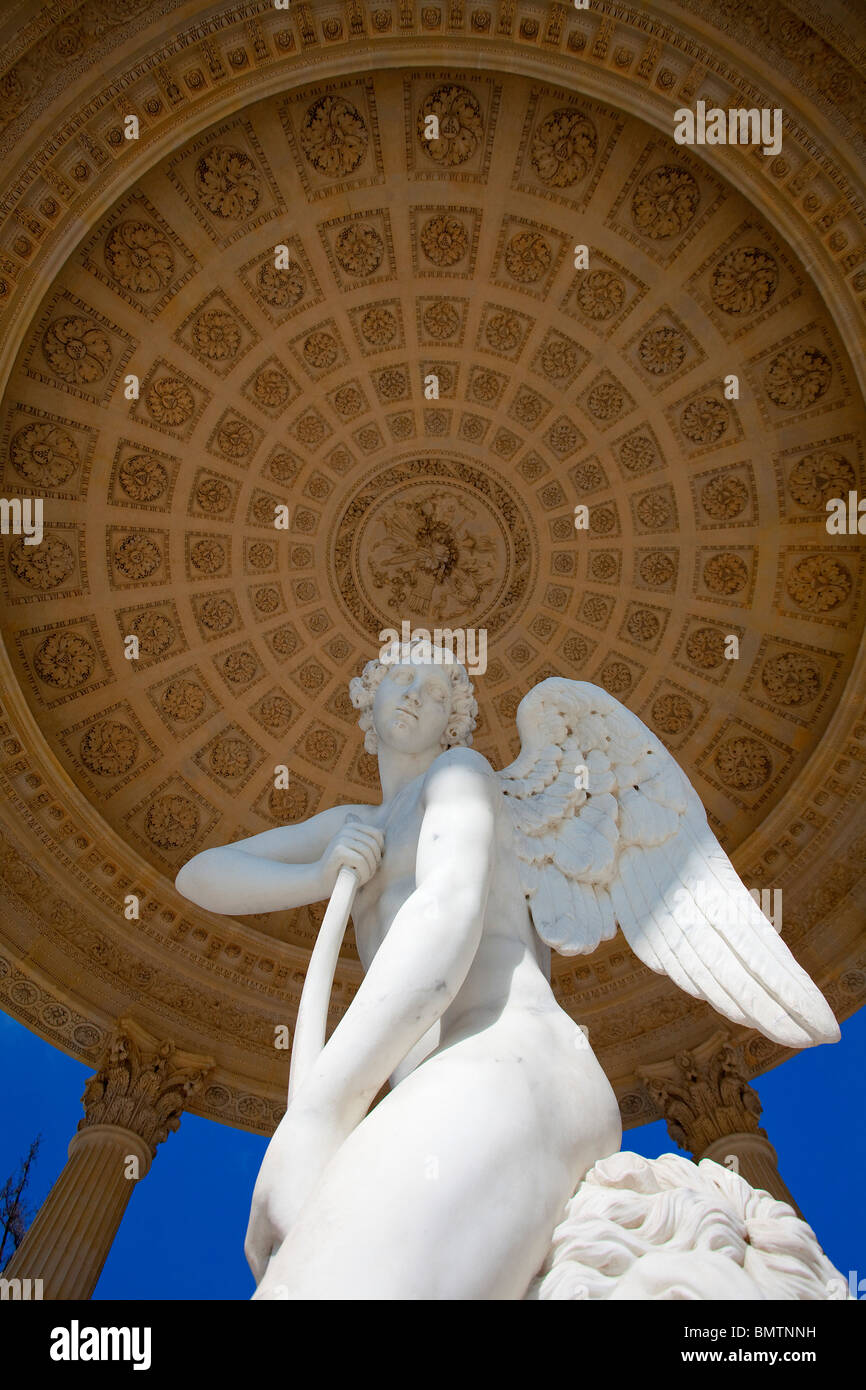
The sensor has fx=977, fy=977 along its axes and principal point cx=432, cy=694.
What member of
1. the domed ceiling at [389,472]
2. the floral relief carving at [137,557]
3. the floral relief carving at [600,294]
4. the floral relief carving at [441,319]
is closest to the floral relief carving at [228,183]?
the domed ceiling at [389,472]

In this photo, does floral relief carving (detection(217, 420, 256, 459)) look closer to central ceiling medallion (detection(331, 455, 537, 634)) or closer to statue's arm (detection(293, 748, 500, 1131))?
central ceiling medallion (detection(331, 455, 537, 634))

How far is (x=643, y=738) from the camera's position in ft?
16.1

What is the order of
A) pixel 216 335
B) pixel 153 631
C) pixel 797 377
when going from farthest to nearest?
pixel 153 631, pixel 216 335, pixel 797 377

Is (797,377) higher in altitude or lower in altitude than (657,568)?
higher

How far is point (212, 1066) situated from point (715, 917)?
13.5m

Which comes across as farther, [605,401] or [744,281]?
[605,401]

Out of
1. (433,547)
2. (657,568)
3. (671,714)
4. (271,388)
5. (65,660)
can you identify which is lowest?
(671,714)

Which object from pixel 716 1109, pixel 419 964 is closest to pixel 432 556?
pixel 716 1109

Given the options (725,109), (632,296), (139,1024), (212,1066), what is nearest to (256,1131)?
(212,1066)

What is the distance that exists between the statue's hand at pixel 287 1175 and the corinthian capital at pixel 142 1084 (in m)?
12.1

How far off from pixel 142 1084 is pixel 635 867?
12.4 metres

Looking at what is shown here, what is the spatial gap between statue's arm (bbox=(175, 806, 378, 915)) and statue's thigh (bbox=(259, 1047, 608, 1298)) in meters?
1.41

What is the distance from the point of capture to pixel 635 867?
14.9 feet

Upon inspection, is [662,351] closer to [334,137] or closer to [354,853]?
[334,137]
